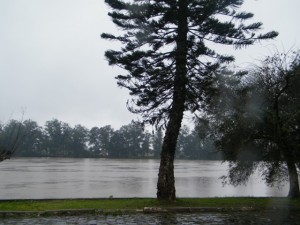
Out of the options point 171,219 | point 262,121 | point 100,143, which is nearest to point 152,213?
point 171,219

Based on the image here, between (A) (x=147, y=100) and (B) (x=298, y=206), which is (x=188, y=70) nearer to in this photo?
(A) (x=147, y=100)

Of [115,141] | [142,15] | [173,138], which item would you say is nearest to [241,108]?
[173,138]

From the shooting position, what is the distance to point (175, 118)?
17.4 m

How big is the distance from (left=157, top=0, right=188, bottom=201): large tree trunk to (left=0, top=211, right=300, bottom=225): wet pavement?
2728 mm

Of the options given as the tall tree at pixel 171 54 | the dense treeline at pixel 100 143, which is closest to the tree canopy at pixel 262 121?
the tall tree at pixel 171 54

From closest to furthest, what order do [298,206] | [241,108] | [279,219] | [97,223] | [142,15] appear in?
[97,223] → [279,219] → [298,206] → [142,15] → [241,108]

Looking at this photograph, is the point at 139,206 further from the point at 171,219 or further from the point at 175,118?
the point at 175,118

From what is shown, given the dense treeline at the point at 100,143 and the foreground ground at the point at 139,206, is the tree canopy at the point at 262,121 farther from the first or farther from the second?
the dense treeline at the point at 100,143

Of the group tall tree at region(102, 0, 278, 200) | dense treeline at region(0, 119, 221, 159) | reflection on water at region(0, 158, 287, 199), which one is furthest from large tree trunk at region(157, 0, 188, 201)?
dense treeline at region(0, 119, 221, 159)

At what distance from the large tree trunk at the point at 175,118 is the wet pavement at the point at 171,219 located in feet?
8.95

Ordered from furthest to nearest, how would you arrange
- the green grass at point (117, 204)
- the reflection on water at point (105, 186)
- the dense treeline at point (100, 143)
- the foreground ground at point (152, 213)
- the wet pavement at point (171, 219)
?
the dense treeline at point (100, 143), the reflection on water at point (105, 186), the green grass at point (117, 204), the foreground ground at point (152, 213), the wet pavement at point (171, 219)

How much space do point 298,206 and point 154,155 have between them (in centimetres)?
13973

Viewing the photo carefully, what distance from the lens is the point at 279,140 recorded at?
17812mm

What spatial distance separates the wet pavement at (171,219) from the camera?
12242 mm
